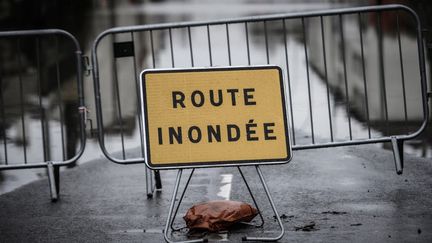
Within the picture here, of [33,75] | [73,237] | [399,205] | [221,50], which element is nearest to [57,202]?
[73,237]

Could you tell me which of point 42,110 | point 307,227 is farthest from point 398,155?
point 42,110

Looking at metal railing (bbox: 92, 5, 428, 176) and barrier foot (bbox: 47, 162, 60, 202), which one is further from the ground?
metal railing (bbox: 92, 5, 428, 176)

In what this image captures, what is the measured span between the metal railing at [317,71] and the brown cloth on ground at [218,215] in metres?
1.29

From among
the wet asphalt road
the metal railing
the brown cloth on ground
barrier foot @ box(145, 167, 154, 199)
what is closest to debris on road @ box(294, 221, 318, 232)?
the wet asphalt road

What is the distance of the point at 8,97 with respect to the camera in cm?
1410

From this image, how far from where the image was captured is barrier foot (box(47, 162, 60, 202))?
28.3 ft

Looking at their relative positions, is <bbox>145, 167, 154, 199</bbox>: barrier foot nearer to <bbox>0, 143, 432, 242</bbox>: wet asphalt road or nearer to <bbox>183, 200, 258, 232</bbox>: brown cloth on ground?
<bbox>0, 143, 432, 242</bbox>: wet asphalt road

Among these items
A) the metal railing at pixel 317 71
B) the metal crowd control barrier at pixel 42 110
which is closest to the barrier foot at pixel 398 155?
the metal railing at pixel 317 71

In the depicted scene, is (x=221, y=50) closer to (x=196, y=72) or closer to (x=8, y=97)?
(x=8, y=97)

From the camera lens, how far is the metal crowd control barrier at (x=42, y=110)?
897cm

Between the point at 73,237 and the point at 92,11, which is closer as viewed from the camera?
the point at 73,237

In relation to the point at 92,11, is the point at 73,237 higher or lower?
lower

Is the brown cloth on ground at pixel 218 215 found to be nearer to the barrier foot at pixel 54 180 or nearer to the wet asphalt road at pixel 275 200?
the wet asphalt road at pixel 275 200

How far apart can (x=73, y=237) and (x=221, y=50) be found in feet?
42.7
